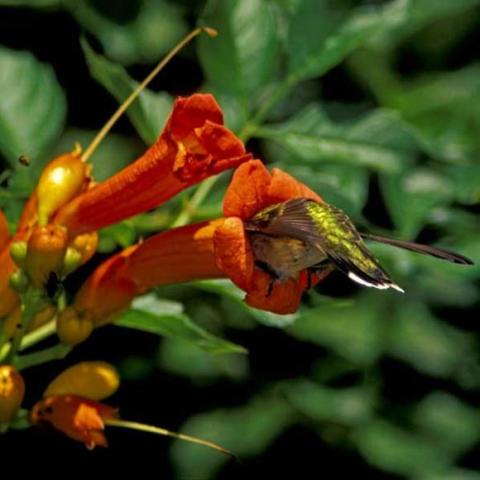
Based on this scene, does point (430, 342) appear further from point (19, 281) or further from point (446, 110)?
point (19, 281)

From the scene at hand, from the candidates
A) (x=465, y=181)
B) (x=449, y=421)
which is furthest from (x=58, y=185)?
(x=449, y=421)

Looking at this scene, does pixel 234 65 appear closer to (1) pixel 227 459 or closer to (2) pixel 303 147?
(2) pixel 303 147

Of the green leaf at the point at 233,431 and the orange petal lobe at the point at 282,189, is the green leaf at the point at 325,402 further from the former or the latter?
the orange petal lobe at the point at 282,189

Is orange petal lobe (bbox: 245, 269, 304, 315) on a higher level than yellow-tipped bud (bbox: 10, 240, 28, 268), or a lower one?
higher

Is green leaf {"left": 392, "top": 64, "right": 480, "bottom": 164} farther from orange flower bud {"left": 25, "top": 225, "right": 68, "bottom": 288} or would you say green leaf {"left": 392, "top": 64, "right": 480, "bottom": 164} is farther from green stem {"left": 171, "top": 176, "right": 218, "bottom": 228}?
orange flower bud {"left": 25, "top": 225, "right": 68, "bottom": 288}


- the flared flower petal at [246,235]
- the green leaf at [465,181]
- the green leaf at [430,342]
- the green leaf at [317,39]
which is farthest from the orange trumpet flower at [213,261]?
the green leaf at [430,342]

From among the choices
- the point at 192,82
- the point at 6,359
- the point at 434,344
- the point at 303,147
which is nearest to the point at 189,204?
the point at 303,147

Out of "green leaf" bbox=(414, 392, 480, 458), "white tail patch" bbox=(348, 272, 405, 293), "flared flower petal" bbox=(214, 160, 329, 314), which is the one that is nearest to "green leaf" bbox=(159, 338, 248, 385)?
"green leaf" bbox=(414, 392, 480, 458)
